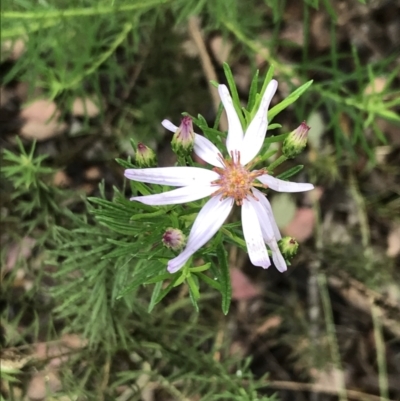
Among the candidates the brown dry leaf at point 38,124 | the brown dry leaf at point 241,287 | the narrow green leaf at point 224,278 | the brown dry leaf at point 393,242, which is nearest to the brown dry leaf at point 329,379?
the brown dry leaf at point 241,287

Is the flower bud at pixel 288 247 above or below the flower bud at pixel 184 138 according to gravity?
below

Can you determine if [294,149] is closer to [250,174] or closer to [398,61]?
[250,174]

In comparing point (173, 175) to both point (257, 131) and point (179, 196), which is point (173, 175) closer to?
point (179, 196)

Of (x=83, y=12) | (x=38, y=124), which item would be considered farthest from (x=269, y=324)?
(x=83, y=12)

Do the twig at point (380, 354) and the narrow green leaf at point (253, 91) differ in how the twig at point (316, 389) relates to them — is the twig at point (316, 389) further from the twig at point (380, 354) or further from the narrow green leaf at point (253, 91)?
the narrow green leaf at point (253, 91)

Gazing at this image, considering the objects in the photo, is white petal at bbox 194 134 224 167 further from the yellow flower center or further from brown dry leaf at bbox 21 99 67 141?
brown dry leaf at bbox 21 99 67 141

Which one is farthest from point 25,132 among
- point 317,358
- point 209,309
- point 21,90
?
point 317,358

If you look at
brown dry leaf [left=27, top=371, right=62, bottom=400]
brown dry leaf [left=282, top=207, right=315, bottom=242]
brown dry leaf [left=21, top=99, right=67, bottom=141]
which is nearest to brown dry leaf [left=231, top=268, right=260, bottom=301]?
brown dry leaf [left=282, top=207, right=315, bottom=242]
